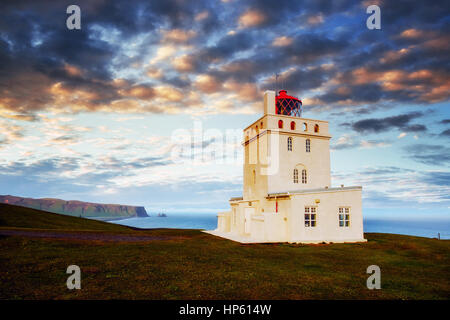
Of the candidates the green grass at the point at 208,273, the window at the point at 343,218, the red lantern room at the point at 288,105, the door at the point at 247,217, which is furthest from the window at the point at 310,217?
the red lantern room at the point at 288,105

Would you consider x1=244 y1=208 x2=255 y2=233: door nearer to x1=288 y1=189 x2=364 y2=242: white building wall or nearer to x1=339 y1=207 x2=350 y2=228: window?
x1=288 y1=189 x2=364 y2=242: white building wall

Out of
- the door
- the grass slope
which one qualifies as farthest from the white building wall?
the grass slope

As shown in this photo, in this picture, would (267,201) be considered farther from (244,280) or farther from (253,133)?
(244,280)

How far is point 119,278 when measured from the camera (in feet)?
33.1

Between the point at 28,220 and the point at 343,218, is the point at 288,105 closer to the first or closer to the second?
the point at 343,218

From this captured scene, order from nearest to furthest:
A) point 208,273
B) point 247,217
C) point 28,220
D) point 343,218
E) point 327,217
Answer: point 208,273
point 327,217
point 343,218
point 247,217
point 28,220

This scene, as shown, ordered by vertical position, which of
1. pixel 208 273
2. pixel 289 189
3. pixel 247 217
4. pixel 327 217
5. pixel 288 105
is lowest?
pixel 208 273

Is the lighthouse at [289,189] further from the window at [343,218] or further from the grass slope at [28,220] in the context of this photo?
the grass slope at [28,220]

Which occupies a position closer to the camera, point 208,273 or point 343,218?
point 208,273

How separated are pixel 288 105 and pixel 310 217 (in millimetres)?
14168

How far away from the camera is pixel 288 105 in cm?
3200

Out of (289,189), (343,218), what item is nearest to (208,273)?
(343,218)

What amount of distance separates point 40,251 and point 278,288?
13575 mm

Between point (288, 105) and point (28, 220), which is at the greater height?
point (288, 105)
